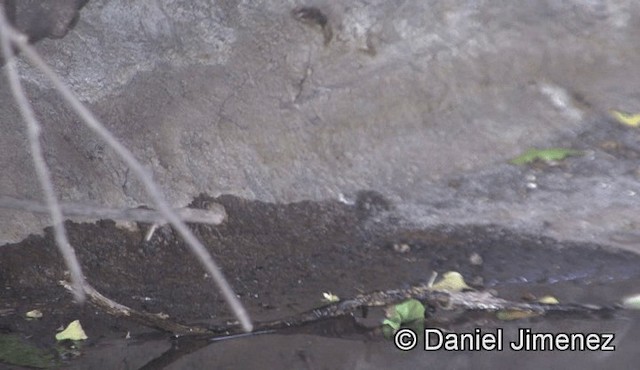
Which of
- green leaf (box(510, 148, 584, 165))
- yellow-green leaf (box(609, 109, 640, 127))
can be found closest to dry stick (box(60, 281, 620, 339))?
green leaf (box(510, 148, 584, 165))

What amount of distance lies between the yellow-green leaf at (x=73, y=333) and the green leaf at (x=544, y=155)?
1.47 m

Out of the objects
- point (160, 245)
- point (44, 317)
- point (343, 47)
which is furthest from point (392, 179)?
point (44, 317)

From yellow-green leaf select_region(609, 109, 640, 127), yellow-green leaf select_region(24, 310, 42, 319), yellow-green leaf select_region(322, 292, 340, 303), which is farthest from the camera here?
yellow-green leaf select_region(24, 310, 42, 319)

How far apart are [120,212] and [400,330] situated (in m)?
1.10

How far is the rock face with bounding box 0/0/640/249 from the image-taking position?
2076 mm

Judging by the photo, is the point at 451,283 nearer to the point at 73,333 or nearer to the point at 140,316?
the point at 140,316

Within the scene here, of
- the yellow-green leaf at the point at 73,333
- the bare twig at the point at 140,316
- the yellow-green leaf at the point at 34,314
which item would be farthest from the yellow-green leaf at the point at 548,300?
the yellow-green leaf at the point at 34,314

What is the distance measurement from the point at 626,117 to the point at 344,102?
2.63 feet

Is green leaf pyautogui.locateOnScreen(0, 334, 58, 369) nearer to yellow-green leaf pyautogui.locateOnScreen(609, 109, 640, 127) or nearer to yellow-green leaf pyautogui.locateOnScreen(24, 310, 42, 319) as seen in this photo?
yellow-green leaf pyautogui.locateOnScreen(24, 310, 42, 319)

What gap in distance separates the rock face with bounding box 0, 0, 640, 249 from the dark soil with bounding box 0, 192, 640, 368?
7 centimetres

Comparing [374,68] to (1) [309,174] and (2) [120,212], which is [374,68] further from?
(2) [120,212]

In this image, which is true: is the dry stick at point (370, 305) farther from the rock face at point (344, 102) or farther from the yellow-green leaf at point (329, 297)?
the rock face at point (344, 102)

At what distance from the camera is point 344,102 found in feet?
7.45

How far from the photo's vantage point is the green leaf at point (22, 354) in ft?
7.65
